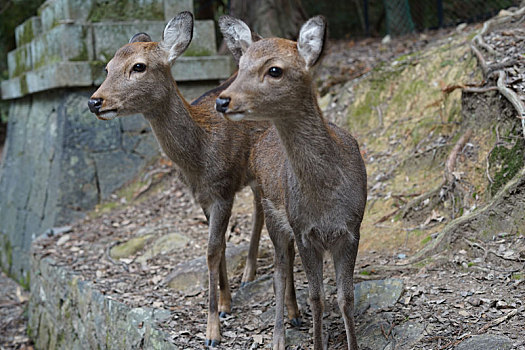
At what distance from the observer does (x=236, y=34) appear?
408 cm

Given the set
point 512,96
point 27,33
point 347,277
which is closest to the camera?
point 347,277

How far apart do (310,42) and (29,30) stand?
25.4ft

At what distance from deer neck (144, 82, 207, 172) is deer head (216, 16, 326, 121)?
147 cm

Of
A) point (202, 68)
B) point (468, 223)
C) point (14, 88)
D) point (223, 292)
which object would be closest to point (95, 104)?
point (223, 292)

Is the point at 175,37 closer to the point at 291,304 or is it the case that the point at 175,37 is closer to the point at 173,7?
the point at 291,304

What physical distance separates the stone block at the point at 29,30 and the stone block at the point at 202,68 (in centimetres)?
262

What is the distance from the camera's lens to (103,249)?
294 inches

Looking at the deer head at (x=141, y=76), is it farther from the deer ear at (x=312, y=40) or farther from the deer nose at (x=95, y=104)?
the deer ear at (x=312, y=40)

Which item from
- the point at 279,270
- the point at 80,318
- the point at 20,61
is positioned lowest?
the point at 80,318

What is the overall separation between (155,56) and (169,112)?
45 cm

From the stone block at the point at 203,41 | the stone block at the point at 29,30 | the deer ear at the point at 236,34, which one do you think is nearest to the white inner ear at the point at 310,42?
the deer ear at the point at 236,34

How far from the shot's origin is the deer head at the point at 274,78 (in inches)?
135

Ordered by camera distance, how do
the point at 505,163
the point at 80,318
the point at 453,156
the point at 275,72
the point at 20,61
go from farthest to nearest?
the point at 20,61, the point at 80,318, the point at 453,156, the point at 505,163, the point at 275,72

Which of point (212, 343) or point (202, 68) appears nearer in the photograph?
point (212, 343)
